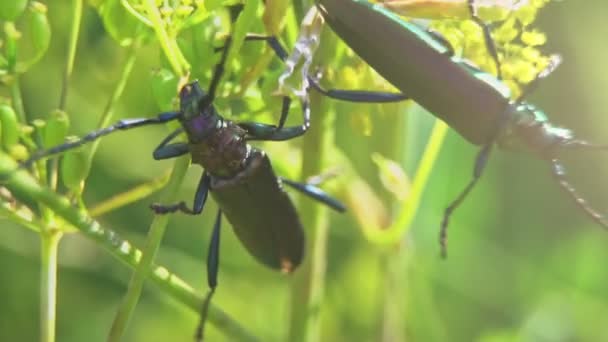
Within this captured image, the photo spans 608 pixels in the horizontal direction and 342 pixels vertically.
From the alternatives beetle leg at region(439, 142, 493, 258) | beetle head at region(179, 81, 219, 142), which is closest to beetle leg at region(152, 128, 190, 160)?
beetle head at region(179, 81, 219, 142)

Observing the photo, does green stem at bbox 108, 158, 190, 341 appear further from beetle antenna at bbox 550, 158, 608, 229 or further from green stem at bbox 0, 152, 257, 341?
beetle antenna at bbox 550, 158, 608, 229

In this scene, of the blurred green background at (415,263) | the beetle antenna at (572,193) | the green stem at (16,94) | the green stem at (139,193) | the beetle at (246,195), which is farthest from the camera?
the blurred green background at (415,263)

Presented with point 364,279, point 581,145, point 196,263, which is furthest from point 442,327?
point 581,145

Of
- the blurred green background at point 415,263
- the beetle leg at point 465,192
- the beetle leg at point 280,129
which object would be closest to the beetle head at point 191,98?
the beetle leg at point 280,129

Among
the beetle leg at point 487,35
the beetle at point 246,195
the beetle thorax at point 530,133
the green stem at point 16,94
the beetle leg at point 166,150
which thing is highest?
the beetle leg at point 487,35

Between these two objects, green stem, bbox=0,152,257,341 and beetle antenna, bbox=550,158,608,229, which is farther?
beetle antenna, bbox=550,158,608,229

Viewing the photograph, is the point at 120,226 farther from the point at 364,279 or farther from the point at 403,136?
the point at 403,136

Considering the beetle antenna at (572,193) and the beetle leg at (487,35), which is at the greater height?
the beetle leg at (487,35)

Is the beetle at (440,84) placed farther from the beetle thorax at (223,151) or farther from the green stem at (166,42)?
the beetle thorax at (223,151)
